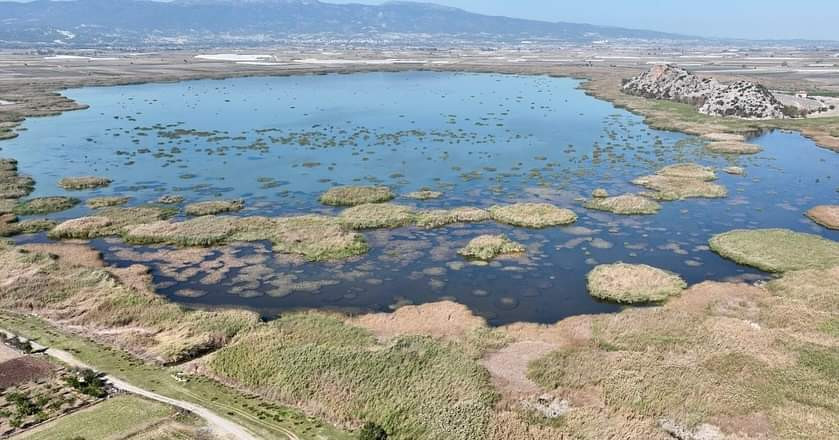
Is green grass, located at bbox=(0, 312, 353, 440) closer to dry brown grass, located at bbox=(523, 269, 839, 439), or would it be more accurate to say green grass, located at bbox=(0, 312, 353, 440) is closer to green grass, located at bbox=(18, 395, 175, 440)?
green grass, located at bbox=(18, 395, 175, 440)

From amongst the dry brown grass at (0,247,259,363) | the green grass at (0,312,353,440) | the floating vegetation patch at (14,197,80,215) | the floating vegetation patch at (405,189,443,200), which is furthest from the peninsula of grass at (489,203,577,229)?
the floating vegetation patch at (14,197,80,215)

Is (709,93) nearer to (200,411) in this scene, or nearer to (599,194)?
(599,194)

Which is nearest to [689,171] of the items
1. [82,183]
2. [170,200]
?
[170,200]

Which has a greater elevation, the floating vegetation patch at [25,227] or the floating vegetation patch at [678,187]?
the floating vegetation patch at [678,187]

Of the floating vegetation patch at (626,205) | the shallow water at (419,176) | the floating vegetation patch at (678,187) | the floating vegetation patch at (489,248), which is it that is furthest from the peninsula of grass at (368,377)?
the floating vegetation patch at (678,187)

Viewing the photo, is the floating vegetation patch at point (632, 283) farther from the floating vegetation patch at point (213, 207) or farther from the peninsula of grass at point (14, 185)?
the peninsula of grass at point (14, 185)

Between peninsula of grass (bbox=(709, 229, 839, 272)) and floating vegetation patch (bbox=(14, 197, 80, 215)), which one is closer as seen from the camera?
peninsula of grass (bbox=(709, 229, 839, 272))
